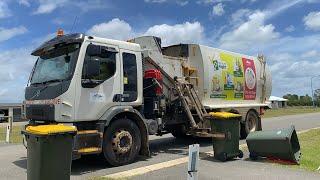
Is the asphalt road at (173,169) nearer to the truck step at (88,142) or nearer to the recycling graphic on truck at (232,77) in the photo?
the truck step at (88,142)

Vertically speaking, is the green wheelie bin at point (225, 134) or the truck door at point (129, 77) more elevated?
the truck door at point (129, 77)

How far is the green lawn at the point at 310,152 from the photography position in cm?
1073

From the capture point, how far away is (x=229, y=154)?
11.3 meters

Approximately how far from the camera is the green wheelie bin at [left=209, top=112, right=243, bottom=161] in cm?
1127

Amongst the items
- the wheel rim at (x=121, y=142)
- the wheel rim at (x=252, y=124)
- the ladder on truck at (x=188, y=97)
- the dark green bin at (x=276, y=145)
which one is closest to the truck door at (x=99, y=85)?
the wheel rim at (x=121, y=142)

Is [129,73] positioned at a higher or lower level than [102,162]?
higher

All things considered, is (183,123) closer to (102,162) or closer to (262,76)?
(102,162)

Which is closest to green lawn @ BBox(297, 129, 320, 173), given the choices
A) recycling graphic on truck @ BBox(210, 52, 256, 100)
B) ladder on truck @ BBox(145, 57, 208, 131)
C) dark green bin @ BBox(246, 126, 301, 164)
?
dark green bin @ BBox(246, 126, 301, 164)

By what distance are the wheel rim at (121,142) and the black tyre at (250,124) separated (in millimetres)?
6482

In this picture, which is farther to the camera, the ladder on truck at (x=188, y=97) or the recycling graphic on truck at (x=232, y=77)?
the recycling graphic on truck at (x=232, y=77)

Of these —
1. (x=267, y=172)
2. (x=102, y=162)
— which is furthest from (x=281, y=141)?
(x=102, y=162)

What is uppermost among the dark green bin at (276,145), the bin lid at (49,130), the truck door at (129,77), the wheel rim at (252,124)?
the truck door at (129,77)

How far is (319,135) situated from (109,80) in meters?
10.4

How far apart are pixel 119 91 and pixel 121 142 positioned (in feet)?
3.99
